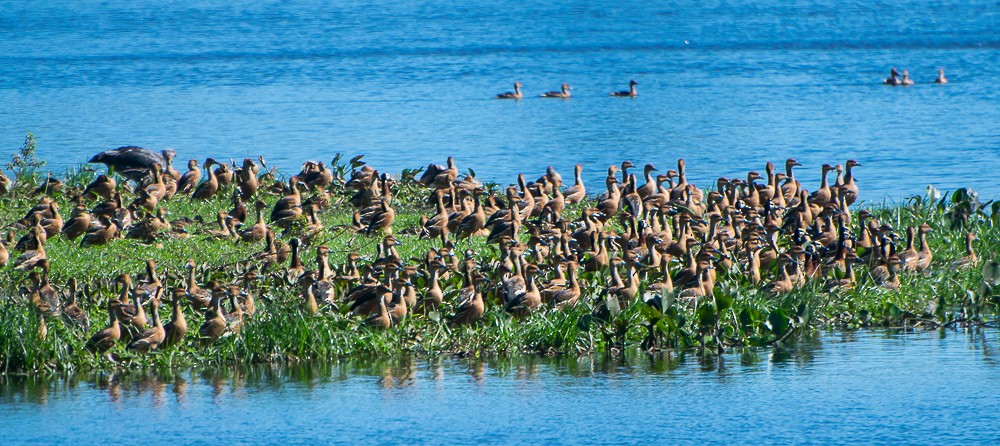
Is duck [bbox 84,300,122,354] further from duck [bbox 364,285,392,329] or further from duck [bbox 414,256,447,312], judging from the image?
duck [bbox 414,256,447,312]

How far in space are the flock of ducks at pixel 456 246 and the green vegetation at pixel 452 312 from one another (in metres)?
0.09

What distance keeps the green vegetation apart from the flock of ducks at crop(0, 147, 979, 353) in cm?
9

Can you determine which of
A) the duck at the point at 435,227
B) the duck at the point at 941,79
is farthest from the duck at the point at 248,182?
the duck at the point at 941,79

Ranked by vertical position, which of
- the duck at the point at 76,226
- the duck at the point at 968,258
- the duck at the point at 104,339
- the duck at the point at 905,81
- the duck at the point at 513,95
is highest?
the duck at the point at 905,81

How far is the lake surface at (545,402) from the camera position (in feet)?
44.4

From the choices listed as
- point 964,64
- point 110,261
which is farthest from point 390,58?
point 110,261

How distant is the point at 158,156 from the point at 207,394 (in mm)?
13291

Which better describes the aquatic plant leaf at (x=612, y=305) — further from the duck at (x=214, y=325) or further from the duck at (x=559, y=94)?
the duck at (x=559, y=94)

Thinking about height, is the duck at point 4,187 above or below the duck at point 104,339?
above

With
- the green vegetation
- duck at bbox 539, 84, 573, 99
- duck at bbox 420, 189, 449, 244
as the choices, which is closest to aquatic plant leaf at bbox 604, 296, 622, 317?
the green vegetation

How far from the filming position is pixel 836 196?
24406mm

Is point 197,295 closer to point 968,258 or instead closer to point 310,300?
point 310,300

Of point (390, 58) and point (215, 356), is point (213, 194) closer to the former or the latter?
point (215, 356)

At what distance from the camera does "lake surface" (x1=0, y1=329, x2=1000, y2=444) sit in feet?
44.4
